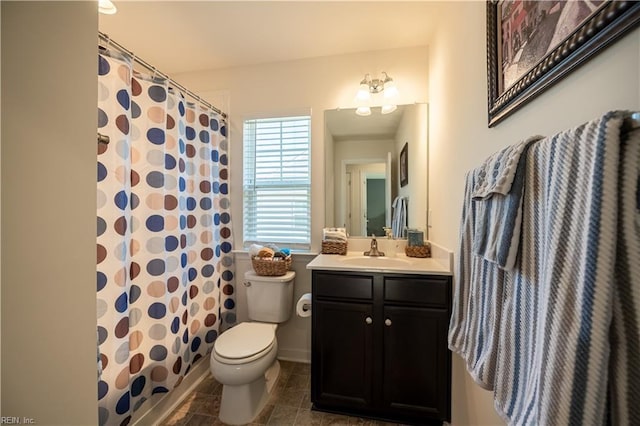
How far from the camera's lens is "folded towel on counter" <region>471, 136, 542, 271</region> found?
0.56m

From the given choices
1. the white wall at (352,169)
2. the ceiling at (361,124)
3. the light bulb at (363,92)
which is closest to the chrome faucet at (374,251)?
the white wall at (352,169)

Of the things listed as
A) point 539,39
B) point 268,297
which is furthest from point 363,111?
point 268,297

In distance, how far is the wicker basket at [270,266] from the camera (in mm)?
1812

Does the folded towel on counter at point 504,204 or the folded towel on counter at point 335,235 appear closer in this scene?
the folded towel on counter at point 504,204

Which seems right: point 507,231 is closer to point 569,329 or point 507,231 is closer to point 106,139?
point 569,329

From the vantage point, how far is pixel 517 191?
56 cm

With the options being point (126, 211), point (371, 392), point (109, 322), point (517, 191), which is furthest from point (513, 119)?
point (109, 322)

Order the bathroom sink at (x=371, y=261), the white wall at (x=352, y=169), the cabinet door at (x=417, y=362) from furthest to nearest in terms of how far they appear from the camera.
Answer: the white wall at (x=352, y=169) < the bathroom sink at (x=371, y=261) < the cabinet door at (x=417, y=362)

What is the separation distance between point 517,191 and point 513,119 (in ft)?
1.21

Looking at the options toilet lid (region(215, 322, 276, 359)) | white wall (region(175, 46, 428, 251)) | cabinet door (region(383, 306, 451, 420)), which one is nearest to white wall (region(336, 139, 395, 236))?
white wall (region(175, 46, 428, 251))

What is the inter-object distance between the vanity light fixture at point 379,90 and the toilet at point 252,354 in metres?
1.51

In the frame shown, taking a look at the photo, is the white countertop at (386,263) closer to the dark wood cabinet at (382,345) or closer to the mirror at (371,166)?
the dark wood cabinet at (382,345)

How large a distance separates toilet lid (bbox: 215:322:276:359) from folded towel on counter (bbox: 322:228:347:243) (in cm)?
77

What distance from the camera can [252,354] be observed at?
1401 millimetres
